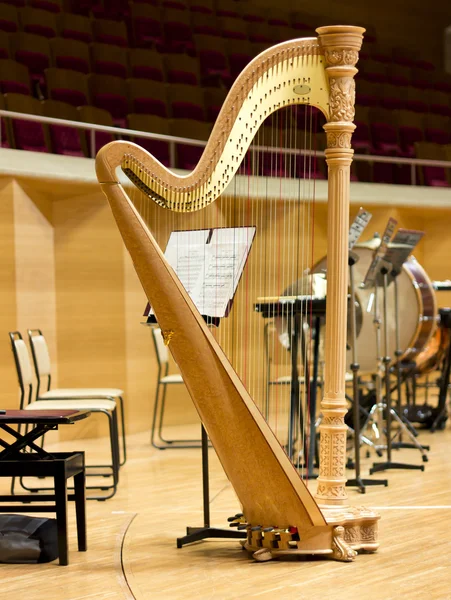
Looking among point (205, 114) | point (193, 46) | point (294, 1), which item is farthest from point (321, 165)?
point (294, 1)

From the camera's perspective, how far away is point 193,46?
312 inches

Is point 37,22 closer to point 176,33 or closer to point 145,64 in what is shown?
point 145,64

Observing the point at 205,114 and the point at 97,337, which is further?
the point at 205,114

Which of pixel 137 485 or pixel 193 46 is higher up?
pixel 193 46

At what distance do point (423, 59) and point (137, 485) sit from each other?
24.4 feet

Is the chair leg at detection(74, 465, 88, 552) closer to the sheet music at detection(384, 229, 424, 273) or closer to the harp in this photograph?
the harp

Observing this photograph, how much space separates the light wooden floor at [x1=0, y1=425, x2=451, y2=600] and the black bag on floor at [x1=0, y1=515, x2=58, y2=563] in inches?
1.9

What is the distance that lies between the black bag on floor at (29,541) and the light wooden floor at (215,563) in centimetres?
5

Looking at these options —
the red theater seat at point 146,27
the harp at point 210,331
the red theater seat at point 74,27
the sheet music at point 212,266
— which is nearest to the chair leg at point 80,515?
the harp at point 210,331

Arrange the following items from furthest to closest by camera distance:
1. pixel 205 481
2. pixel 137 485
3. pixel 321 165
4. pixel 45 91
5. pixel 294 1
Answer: pixel 294 1 < pixel 321 165 < pixel 45 91 < pixel 137 485 < pixel 205 481

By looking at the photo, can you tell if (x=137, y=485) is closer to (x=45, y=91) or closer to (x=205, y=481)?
(x=205, y=481)

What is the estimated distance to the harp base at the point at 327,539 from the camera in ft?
8.59

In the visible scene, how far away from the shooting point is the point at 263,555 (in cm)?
266

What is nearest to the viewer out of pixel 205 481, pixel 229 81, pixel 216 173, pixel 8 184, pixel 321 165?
pixel 216 173
